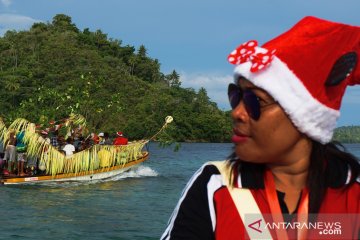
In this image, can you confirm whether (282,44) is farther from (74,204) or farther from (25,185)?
(25,185)

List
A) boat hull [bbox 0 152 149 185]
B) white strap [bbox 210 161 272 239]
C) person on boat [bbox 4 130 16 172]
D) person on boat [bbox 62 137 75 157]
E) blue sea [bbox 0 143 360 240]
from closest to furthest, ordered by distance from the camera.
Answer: white strap [bbox 210 161 272 239] < blue sea [bbox 0 143 360 240] < person on boat [bbox 4 130 16 172] < boat hull [bbox 0 152 149 185] < person on boat [bbox 62 137 75 157]

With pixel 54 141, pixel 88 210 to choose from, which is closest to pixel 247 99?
pixel 88 210

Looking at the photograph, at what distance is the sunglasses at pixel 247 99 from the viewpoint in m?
1.42

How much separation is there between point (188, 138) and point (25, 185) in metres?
68.5

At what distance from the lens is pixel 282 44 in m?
1.44

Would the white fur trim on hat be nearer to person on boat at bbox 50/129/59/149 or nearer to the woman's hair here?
the woman's hair

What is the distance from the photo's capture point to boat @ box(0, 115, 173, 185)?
16.0 m

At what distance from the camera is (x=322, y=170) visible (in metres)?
1.51

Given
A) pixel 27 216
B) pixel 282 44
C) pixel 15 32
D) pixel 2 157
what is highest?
pixel 15 32

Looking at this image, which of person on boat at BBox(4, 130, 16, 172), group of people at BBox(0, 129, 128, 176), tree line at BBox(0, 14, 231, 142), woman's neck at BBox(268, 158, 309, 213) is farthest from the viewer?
tree line at BBox(0, 14, 231, 142)

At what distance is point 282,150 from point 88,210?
13.1 m

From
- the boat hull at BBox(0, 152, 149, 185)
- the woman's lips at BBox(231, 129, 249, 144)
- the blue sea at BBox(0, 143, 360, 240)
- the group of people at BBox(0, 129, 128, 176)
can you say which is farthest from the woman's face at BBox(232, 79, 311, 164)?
the boat hull at BBox(0, 152, 149, 185)

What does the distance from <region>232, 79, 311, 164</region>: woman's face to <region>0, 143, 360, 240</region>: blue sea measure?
31.8 feet

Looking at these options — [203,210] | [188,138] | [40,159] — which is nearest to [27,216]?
[40,159]
